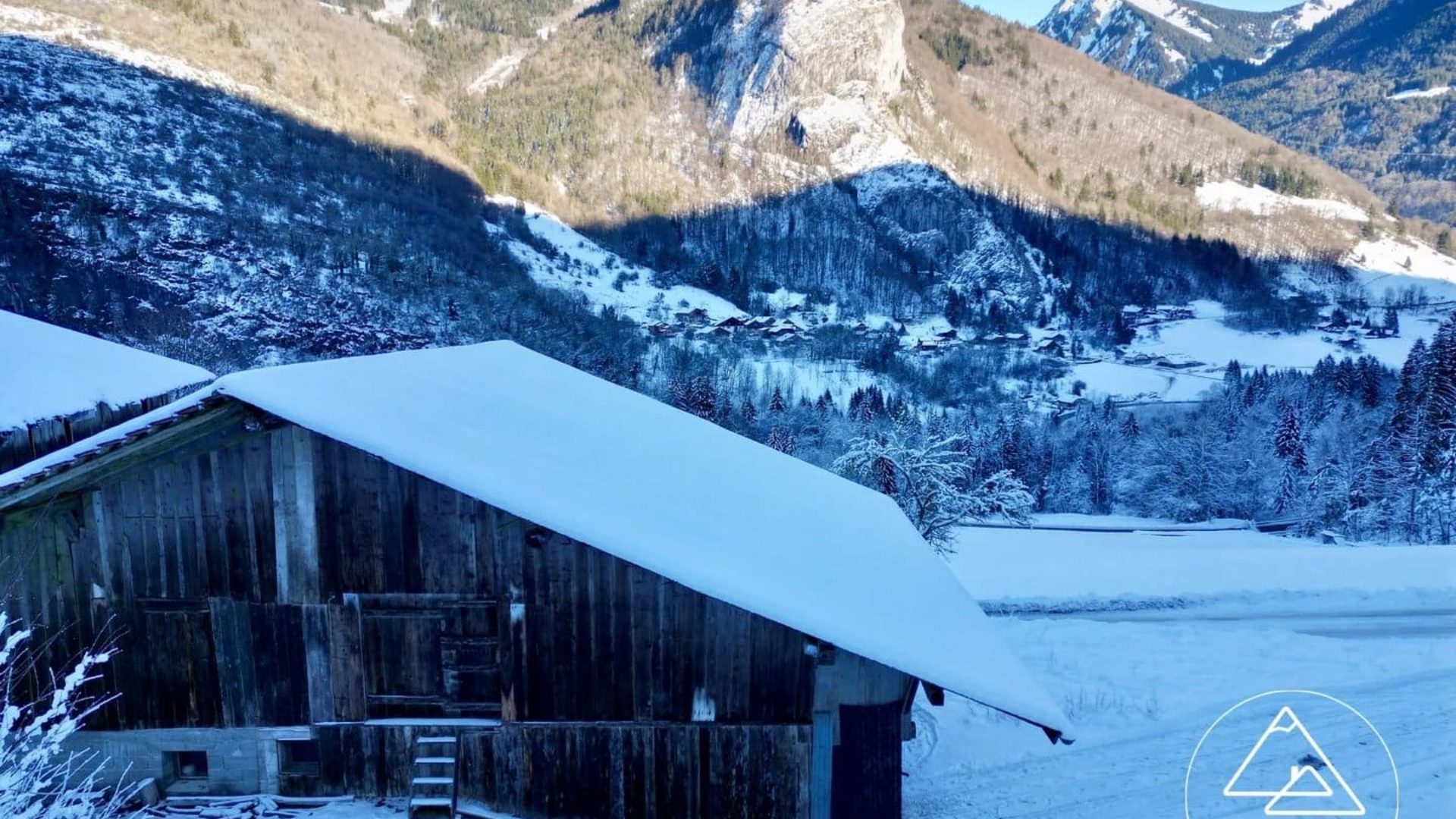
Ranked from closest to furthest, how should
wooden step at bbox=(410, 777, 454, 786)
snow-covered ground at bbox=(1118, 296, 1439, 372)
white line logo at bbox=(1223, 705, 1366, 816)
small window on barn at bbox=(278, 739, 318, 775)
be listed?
wooden step at bbox=(410, 777, 454, 786) → small window on barn at bbox=(278, 739, 318, 775) → white line logo at bbox=(1223, 705, 1366, 816) → snow-covered ground at bbox=(1118, 296, 1439, 372)

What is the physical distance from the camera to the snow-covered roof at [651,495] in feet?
20.2

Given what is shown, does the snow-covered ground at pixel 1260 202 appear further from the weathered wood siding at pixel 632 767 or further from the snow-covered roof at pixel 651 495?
the weathered wood siding at pixel 632 767

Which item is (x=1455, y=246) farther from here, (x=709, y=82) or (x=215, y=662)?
(x=215, y=662)

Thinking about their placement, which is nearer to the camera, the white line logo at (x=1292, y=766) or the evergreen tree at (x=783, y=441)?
the white line logo at (x=1292, y=766)

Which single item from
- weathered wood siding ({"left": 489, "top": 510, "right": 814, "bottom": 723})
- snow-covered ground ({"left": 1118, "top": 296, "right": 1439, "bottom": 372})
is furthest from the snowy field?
snow-covered ground ({"left": 1118, "top": 296, "right": 1439, "bottom": 372})

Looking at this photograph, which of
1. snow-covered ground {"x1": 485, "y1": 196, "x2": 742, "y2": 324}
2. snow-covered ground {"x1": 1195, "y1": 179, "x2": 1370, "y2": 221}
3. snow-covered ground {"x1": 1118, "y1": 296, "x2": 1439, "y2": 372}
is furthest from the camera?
snow-covered ground {"x1": 1195, "y1": 179, "x2": 1370, "y2": 221}

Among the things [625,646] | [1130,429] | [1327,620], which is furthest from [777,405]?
[625,646]

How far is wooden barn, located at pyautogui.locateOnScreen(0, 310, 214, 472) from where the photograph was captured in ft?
28.8

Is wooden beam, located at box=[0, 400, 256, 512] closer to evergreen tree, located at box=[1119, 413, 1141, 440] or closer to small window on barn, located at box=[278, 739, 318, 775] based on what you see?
small window on barn, located at box=[278, 739, 318, 775]

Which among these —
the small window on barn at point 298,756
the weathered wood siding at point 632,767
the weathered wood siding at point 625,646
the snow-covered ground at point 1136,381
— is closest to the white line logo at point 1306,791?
the weathered wood siding at point 632,767

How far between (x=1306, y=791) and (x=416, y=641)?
11028 mm

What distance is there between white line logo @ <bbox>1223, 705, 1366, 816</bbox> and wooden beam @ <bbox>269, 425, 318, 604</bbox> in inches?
443

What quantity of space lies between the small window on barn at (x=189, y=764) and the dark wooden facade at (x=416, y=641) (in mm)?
394

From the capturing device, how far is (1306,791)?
28.7ft
